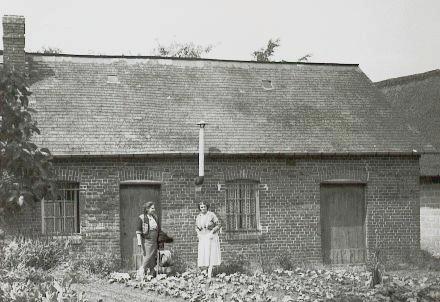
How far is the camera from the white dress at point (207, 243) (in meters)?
14.3

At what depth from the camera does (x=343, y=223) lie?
59.1 ft

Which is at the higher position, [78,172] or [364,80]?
[364,80]

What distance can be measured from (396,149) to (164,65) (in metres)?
7.24

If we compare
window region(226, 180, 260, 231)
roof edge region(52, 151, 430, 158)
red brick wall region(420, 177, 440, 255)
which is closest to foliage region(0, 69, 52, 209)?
roof edge region(52, 151, 430, 158)

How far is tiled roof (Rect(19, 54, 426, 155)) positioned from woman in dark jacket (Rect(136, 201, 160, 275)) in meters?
2.47

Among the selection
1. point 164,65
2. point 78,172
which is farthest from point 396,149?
point 78,172

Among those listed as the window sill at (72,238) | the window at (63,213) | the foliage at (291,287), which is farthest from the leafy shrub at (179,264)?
the window at (63,213)

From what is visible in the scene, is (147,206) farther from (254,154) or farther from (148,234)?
(254,154)

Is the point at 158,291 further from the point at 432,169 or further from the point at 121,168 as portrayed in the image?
the point at 432,169

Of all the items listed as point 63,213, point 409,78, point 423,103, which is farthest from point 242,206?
point 409,78

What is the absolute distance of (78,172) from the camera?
631 inches

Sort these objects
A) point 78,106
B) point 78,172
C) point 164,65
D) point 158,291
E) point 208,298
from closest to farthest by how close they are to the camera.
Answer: point 208,298 → point 158,291 → point 78,172 → point 78,106 → point 164,65

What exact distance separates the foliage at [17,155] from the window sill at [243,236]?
1222 centimetres

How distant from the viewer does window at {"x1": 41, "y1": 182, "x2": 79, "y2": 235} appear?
1616 centimetres
